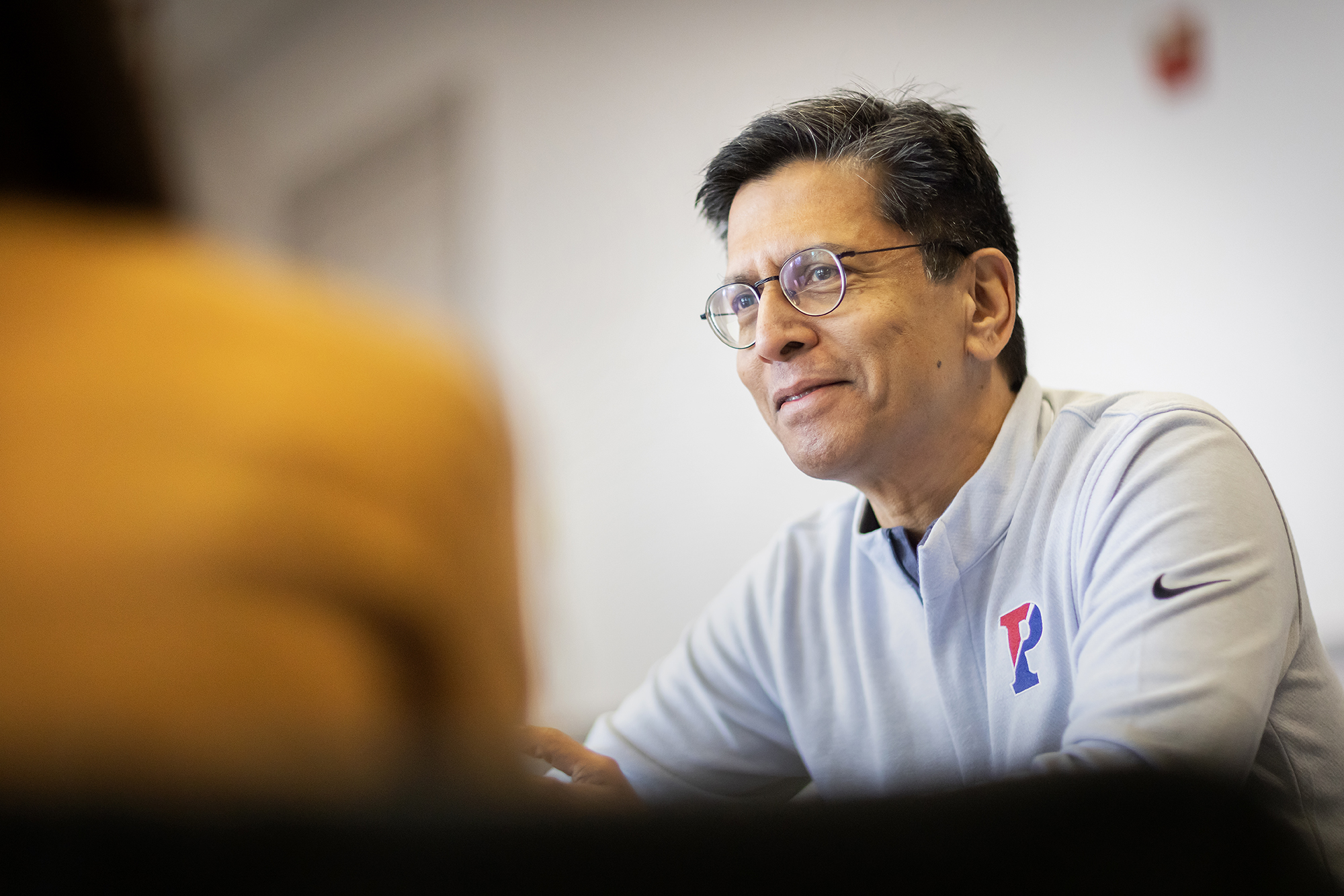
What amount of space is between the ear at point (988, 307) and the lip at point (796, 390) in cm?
17

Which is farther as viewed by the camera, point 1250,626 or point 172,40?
point 172,40

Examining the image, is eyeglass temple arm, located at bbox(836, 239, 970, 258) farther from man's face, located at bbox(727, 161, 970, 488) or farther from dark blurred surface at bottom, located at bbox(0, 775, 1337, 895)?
dark blurred surface at bottom, located at bbox(0, 775, 1337, 895)

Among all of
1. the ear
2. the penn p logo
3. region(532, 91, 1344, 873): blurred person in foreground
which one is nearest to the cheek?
region(532, 91, 1344, 873): blurred person in foreground

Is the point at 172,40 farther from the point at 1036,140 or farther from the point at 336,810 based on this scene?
the point at 336,810

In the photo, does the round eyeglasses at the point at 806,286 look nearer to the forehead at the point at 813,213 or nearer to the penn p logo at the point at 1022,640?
the forehead at the point at 813,213

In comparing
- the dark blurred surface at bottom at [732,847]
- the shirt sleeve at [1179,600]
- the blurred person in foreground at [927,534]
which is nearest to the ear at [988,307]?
the blurred person in foreground at [927,534]

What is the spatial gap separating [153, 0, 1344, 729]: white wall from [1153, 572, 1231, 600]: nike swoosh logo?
0.43m

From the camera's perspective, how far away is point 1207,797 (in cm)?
27

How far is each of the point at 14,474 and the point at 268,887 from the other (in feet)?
0.47

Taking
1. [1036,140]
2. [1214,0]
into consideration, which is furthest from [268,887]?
[1214,0]

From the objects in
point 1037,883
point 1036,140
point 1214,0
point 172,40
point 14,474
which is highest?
point 172,40

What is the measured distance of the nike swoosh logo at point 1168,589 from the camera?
0.76m

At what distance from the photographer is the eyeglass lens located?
1.03 metres

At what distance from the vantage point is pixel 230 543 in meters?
0.27
